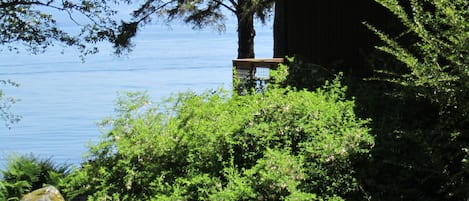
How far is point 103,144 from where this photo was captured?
485cm

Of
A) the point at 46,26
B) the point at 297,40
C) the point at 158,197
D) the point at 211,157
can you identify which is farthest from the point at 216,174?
the point at 46,26

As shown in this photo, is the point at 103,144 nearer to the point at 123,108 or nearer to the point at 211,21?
the point at 123,108

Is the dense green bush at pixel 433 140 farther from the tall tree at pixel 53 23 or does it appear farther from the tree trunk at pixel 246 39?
the tree trunk at pixel 246 39

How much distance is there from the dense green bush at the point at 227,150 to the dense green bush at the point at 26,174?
14.2ft

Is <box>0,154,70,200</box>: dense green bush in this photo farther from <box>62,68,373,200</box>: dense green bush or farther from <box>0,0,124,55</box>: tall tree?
<box>0,0,124,55</box>: tall tree

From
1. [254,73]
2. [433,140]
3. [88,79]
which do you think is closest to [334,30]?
[254,73]

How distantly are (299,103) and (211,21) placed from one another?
496 inches

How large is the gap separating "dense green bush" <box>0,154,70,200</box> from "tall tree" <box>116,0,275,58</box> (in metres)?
6.14

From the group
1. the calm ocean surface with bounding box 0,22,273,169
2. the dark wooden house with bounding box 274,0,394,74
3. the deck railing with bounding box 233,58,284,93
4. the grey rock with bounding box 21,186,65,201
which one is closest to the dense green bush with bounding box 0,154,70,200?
the grey rock with bounding box 21,186,65,201

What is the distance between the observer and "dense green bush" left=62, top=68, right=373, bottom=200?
4027 millimetres

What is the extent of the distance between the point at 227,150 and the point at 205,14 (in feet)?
41.2

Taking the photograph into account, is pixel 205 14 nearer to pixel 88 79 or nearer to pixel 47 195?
pixel 47 195

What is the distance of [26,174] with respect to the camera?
31.1 feet

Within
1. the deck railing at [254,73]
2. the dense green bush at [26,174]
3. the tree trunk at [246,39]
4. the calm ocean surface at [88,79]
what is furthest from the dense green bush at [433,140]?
the calm ocean surface at [88,79]
